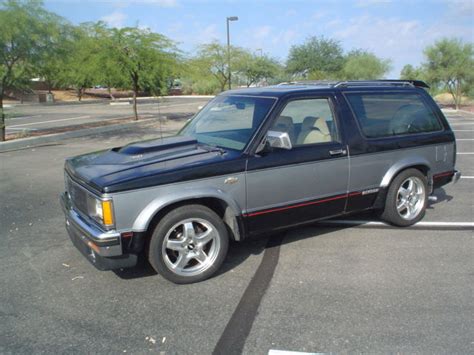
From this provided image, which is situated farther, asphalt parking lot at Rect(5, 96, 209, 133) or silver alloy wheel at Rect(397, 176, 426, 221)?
asphalt parking lot at Rect(5, 96, 209, 133)

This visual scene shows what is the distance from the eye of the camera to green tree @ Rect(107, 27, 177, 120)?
1833 centimetres

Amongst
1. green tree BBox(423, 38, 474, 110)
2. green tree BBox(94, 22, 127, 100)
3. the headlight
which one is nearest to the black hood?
the headlight

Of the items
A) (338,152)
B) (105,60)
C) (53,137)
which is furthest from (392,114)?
(105,60)

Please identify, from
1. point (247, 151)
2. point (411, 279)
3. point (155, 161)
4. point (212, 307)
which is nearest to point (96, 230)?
point (155, 161)

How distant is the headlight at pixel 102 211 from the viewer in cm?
335

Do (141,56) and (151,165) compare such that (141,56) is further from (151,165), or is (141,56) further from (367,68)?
(367,68)

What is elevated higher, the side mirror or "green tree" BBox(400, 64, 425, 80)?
"green tree" BBox(400, 64, 425, 80)

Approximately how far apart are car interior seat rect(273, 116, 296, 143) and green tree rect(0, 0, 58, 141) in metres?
10.3

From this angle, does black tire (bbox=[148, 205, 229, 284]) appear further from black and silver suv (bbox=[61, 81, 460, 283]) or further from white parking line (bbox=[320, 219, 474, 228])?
white parking line (bbox=[320, 219, 474, 228])

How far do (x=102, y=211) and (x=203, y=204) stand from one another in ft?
3.07

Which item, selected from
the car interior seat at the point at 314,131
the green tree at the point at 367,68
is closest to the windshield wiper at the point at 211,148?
the car interior seat at the point at 314,131

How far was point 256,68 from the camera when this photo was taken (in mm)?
37219

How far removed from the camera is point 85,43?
17.0 metres

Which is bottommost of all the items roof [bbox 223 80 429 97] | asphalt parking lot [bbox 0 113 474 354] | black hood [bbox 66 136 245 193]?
asphalt parking lot [bbox 0 113 474 354]
